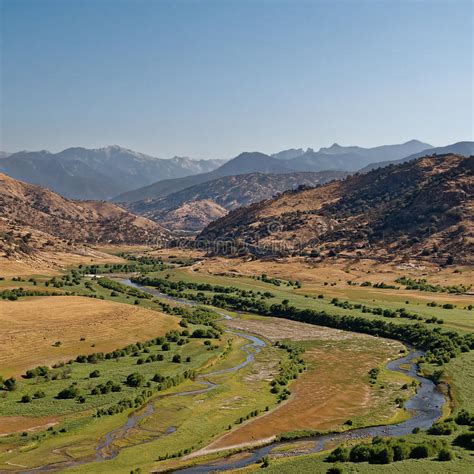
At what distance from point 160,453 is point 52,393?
20104 millimetres

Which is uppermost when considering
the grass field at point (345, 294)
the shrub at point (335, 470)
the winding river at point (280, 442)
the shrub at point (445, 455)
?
the shrub at point (445, 455)

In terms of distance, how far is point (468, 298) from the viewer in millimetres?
134125

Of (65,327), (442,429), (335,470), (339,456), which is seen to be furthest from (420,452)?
(65,327)

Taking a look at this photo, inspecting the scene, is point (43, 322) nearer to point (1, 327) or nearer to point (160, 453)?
point (1, 327)

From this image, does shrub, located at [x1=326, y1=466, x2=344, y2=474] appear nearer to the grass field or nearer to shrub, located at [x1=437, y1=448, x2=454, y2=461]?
shrub, located at [x1=437, y1=448, x2=454, y2=461]

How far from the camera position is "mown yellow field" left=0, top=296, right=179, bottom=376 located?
79.2 m

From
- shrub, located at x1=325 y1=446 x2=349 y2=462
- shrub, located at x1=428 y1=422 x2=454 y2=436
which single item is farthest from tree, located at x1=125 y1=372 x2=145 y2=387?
shrub, located at x1=428 y1=422 x2=454 y2=436

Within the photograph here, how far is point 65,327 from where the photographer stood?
308 feet

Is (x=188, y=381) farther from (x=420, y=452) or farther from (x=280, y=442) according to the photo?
(x=420, y=452)

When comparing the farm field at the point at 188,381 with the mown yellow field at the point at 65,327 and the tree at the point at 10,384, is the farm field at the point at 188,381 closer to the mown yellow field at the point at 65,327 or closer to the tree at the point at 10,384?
the mown yellow field at the point at 65,327

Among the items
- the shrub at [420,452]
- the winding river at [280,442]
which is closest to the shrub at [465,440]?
the shrub at [420,452]

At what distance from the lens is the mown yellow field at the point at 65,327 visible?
79.2m

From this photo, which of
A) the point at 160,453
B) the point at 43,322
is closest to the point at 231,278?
the point at 43,322

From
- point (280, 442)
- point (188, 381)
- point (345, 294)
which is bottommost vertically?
point (280, 442)
